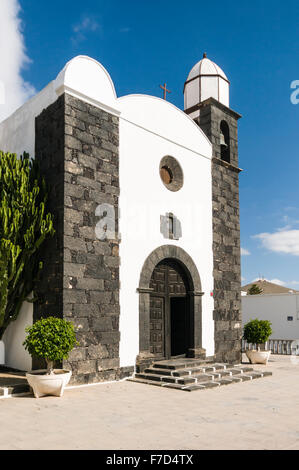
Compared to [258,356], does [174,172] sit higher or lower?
higher

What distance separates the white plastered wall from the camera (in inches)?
369

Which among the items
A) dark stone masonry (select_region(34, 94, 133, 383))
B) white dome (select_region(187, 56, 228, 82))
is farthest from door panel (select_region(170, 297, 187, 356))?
white dome (select_region(187, 56, 228, 82))

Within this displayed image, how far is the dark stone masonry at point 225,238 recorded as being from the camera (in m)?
11.8

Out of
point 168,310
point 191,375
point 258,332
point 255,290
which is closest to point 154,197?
point 168,310

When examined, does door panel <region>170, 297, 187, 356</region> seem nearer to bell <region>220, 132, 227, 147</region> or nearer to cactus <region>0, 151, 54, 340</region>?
cactus <region>0, 151, 54, 340</region>

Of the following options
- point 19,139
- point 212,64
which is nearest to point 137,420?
point 19,139

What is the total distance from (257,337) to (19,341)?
274 inches

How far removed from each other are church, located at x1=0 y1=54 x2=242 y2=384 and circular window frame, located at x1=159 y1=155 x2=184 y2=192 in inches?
1.0

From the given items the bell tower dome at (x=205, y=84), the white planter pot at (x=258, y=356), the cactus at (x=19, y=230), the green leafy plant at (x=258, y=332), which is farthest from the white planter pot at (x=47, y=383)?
the bell tower dome at (x=205, y=84)

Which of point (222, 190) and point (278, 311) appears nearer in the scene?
point (222, 190)

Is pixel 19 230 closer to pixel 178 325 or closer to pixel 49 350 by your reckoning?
pixel 49 350

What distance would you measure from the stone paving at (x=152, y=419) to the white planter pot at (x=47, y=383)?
173mm

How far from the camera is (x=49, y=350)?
7.04 metres

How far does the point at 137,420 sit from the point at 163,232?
215 inches
